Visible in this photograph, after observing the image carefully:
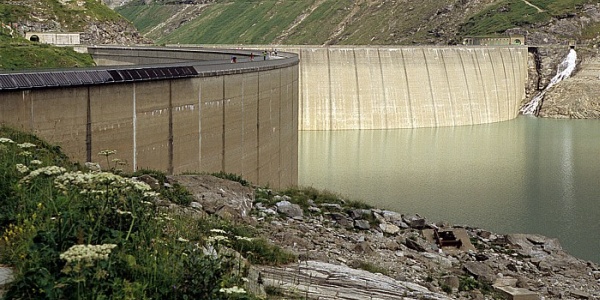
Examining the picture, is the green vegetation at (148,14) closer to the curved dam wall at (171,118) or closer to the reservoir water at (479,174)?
the reservoir water at (479,174)

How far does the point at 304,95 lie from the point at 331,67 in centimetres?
250

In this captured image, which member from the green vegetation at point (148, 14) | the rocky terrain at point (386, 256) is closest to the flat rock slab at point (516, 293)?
the rocky terrain at point (386, 256)

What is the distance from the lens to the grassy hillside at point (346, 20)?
275 ft

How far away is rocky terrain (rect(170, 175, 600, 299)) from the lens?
9828 millimetres

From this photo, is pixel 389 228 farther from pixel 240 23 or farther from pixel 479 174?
pixel 240 23

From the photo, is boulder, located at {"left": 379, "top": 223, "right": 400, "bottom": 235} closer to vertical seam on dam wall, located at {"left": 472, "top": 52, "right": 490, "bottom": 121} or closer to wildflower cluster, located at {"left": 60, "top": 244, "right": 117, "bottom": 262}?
wildflower cluster, located at {"left": 60, "top": 244, "right": 117, "bottom": 262}

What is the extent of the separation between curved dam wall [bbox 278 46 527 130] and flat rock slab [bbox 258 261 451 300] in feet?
129

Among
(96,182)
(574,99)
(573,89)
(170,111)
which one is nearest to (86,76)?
(170,111)

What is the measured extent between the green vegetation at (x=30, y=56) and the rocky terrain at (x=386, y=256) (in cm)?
1969

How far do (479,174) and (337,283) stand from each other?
25.5 metres

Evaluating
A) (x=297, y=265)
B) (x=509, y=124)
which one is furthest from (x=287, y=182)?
(x=509, y=124)

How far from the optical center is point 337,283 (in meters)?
9.34

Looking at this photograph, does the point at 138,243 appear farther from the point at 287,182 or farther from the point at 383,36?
the point at 383,36

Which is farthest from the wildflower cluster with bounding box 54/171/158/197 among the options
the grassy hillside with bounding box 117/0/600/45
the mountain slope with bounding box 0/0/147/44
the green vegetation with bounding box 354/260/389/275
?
the grassy hillside with bounding box 117/0/600/45
